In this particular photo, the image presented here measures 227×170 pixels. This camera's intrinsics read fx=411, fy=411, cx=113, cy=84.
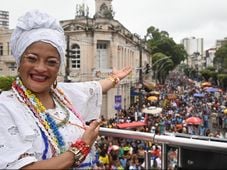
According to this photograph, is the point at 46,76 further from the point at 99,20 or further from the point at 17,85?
the point at 99,20

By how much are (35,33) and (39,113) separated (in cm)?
40

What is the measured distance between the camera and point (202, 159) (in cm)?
241

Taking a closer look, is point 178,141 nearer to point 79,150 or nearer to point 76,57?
point 79,150

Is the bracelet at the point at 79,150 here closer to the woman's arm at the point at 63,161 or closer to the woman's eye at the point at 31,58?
the woman's arm at the point at 63,161

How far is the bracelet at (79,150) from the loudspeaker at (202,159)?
29.0 inches

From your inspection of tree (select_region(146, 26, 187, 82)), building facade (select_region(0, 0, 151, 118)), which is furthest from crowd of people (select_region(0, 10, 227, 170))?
tree (select_region(146, 26, 187, 82))

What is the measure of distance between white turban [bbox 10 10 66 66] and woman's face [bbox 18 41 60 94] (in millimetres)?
26

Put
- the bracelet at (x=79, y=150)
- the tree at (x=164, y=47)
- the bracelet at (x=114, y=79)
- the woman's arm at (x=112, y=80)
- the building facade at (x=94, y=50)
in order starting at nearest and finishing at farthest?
the bracelet at (x=79, y=150) < the woman's arm at (x=112, y=80) < the bracelet at (x=114, y=79) < the building facade at (x=94, y=50) < the tree at (x=164, y=47)

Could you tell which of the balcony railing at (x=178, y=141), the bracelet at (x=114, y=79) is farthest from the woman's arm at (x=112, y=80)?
the balcony railing at (x=178, y=141)

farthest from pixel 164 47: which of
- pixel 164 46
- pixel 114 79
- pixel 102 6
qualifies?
pixel 114 79

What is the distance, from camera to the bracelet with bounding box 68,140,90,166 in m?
1.92

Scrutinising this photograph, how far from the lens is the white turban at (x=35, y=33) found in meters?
2.07

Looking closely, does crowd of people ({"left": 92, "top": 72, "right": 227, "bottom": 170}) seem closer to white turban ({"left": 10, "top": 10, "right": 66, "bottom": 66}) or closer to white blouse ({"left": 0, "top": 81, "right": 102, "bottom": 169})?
white blouse ({"left": 0, "top": 81, "right": 102, "bottom": 169})

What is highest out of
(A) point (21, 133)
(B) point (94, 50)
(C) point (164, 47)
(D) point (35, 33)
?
(C) point (164, 47)
